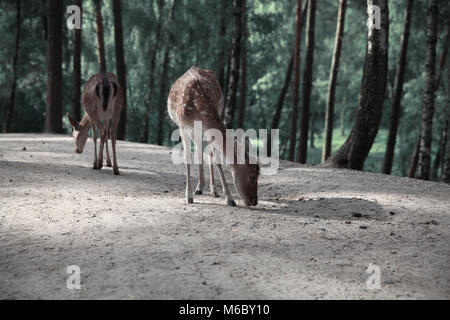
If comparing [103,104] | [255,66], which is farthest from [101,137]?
[255,66]

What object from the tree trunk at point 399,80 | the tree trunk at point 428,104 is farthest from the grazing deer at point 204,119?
the tree trunk at point 399,80

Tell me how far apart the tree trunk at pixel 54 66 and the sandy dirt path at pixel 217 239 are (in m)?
9.42

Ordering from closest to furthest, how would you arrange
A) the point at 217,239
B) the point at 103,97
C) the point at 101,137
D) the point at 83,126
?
1. the point at 217,239
2. the point at 103,97
3. the point at 101,137
4. the point at 83,126

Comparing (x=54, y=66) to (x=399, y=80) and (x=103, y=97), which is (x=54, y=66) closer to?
(x=103, y=97)

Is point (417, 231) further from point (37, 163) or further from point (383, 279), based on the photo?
point (37, 163)

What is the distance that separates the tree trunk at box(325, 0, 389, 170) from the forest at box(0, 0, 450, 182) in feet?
0.07

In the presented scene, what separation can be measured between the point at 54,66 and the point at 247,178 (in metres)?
13.2

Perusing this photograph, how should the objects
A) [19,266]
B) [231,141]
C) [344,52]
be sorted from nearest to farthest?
[19,266], [231,141], [344,52]

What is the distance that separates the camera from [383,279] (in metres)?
4.39

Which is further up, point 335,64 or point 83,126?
point 335,64

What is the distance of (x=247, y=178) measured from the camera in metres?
7.08

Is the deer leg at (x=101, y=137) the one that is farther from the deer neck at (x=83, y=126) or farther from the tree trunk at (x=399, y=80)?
the tree trunk at (x=399, y=80)
